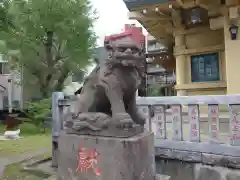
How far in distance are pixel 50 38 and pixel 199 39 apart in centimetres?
873

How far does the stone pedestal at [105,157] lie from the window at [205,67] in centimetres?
557

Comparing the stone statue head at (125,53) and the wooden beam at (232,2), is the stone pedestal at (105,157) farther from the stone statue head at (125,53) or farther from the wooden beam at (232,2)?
the wooden beam at (232,2)

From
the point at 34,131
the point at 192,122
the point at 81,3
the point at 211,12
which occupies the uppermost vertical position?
the point at 81,3

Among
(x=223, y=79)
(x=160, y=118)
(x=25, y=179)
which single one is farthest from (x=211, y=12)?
(x=25, y=179)

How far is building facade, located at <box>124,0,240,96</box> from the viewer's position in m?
6.35

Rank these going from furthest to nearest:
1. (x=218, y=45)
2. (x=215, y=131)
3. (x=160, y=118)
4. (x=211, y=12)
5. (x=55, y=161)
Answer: (x=218, y=45) → (x=211, y=12) → (x=55, y=161) → (x=160, y=118) → (x=215, y=131)

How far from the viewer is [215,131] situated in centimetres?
309

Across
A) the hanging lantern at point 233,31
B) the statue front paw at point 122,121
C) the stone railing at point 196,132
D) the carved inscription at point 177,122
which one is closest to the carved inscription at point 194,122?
the stone railing at point 196,132

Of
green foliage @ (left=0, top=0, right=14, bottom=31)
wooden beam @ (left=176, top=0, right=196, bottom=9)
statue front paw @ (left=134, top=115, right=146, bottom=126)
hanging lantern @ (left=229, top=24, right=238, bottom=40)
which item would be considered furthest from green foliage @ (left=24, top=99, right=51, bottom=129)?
statue front paw @ (left=134, top=115, right=146, bottom=126)

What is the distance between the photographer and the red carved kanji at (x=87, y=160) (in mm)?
2463

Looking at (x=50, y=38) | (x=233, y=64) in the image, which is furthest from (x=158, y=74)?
(x=233, y=64)

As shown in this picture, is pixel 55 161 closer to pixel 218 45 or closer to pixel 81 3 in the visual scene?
→ pixel 218 45

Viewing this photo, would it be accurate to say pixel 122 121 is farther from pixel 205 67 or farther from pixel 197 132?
pixel 205 67

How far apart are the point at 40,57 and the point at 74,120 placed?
39.9 feet
